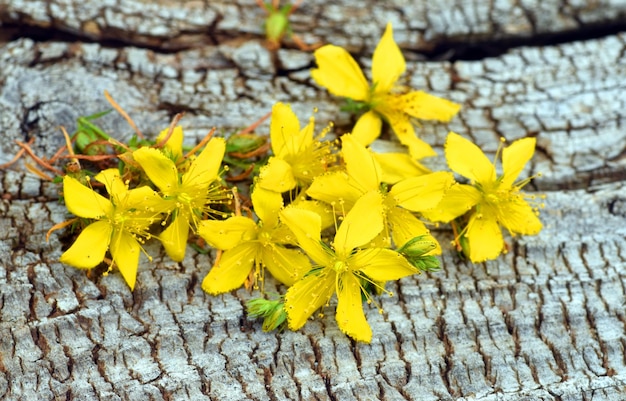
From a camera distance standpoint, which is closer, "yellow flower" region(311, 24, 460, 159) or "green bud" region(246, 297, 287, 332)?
"green bud" region(246, 297, 287, 332)

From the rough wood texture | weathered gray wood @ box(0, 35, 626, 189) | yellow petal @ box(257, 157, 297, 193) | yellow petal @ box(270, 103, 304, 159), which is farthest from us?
weathered gray wood @ box(0, 35, 626, 189)

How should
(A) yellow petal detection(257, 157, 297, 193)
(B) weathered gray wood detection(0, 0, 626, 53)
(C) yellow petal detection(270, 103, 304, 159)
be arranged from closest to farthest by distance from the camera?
1. (A) yellow petal detection(257, 157, 297, 193)
2. (C) yellow petal detection(270, 103, 304, 159)
3. (B) weathered gray wood detection(0, 0, 626, 53)

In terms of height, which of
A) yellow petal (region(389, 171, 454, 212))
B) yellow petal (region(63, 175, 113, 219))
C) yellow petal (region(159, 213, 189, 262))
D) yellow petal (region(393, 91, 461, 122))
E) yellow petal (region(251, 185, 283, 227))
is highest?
yellow petal (region(393, 91, 461, 122))

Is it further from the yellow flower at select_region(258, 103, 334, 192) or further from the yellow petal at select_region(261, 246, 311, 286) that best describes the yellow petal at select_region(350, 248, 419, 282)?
the yellow flower at select_region(258, 103, 334, 192)

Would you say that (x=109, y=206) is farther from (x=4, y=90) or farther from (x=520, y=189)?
(x=520, y=189)

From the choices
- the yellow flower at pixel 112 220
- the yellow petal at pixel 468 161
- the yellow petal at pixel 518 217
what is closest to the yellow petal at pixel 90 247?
the yellow flower at pixel 112 220

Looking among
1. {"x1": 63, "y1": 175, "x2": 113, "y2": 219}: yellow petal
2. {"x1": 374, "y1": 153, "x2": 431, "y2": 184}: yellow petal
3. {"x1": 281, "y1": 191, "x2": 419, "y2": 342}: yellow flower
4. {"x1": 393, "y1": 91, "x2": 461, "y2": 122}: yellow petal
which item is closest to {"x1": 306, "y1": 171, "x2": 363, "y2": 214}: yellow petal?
{"x1": 281, "y1": 191, "x2": 419, "y2": 342}: yellow flower

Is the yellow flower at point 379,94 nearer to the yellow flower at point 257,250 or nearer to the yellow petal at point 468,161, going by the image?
the yellow petal at point 468,161
